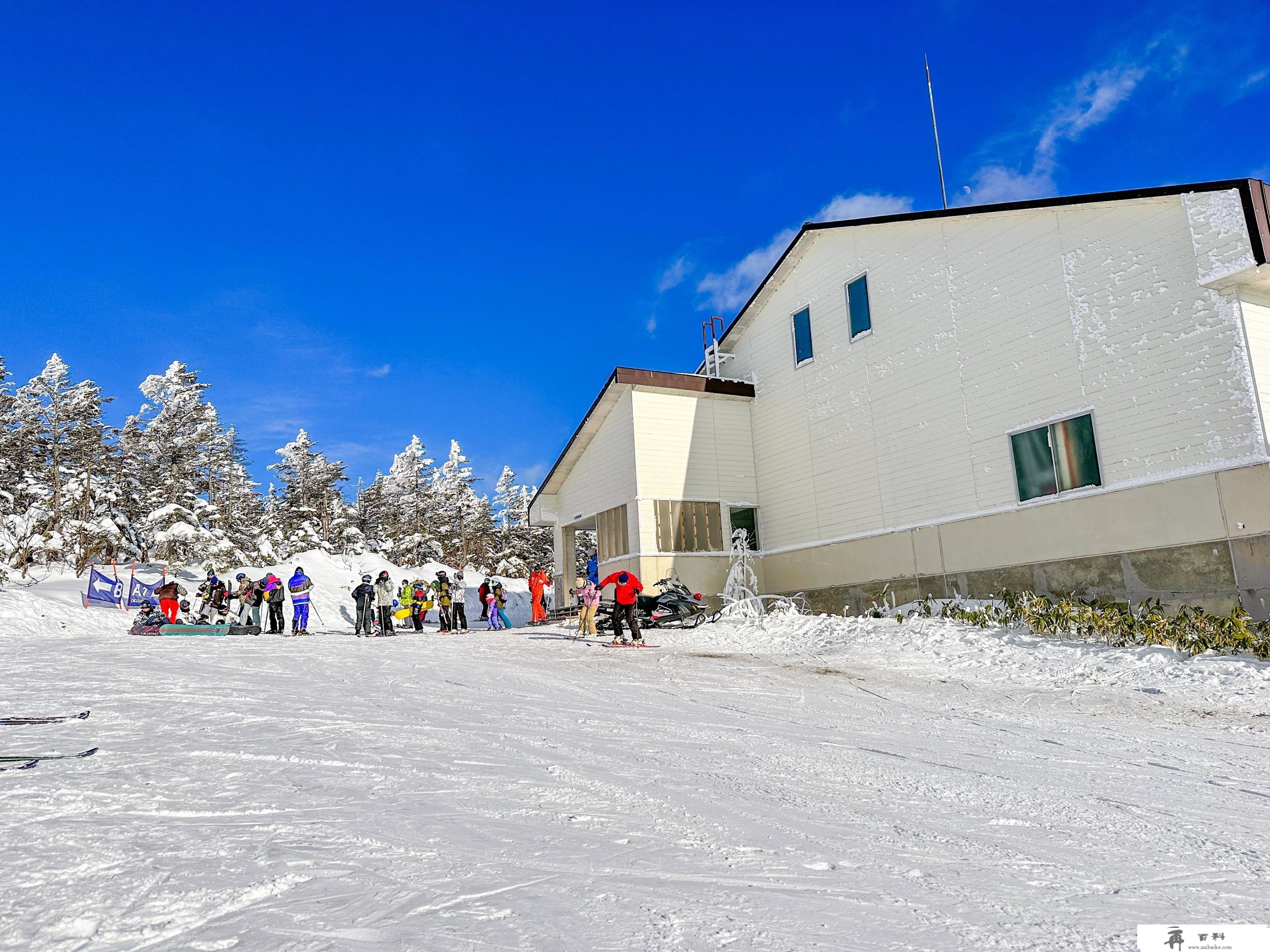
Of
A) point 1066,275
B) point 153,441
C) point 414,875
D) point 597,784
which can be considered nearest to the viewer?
A: point 414,875

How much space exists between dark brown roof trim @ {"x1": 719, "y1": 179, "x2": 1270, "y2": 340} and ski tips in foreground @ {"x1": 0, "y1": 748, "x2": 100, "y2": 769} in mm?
15371

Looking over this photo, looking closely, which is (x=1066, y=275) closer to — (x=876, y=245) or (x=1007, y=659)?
(x=876, y=245)

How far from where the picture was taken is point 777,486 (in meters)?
21.9

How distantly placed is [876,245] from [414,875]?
18797 millimetres

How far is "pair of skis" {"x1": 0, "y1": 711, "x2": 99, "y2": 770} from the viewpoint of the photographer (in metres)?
5.32

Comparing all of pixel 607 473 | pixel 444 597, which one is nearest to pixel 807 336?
pixel 607 473

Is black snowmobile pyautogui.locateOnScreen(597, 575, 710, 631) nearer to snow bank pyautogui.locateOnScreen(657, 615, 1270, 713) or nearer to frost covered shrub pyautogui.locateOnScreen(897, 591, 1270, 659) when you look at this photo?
snow bank pyautogui.locateOnScreen(657, 615, 1270, 713)

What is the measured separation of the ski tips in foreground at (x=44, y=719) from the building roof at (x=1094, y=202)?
15776 mm

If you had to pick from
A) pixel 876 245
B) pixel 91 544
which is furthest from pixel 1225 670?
pixel 91 544

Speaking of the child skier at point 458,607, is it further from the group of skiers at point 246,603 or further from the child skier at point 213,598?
the child skier at point 213,598

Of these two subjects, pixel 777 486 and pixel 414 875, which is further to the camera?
pixel 777 486

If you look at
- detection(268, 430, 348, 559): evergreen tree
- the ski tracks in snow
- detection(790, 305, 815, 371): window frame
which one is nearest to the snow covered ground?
the ski tracks in snow

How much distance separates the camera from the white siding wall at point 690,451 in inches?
850

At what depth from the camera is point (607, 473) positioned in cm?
2336
